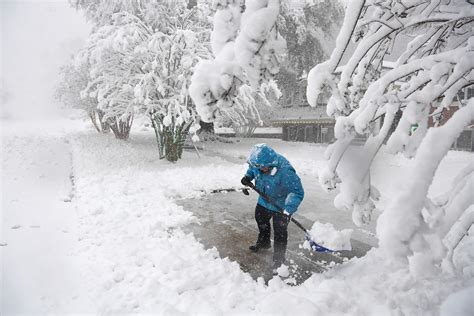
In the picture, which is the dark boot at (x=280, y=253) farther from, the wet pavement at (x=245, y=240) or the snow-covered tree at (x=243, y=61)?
the snow-covered tree at (x=243, y=61)

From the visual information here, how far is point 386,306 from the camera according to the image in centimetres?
329

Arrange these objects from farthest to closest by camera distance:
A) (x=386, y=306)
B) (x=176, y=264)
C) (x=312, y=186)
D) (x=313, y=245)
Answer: (x=312, y=186) → (x=313, y=245) → (x=176, y=264) → (x=386, y=306)

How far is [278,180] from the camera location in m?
4.34

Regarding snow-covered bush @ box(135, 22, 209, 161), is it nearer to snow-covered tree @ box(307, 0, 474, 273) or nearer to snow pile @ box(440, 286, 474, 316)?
snow-covered tree @ box(307, 0, 474, 273)

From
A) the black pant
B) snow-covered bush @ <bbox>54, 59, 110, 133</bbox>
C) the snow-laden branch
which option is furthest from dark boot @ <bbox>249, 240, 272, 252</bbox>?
snow-covered bush @ <bbox>54, 59, 110, 133</bbox>

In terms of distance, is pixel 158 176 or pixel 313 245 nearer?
pixel 313 245

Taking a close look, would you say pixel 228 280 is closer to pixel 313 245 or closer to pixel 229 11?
pixel 313 245

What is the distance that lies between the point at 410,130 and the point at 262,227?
2674mm

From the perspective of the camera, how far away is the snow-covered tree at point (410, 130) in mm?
1878

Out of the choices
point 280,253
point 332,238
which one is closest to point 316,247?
point 332,238

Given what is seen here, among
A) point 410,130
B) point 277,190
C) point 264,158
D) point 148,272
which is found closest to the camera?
point 410,130

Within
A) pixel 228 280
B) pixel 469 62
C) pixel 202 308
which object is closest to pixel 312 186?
pixel 228 280

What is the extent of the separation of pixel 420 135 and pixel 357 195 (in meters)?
0.69

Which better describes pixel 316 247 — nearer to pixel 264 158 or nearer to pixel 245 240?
pixel 245 240
